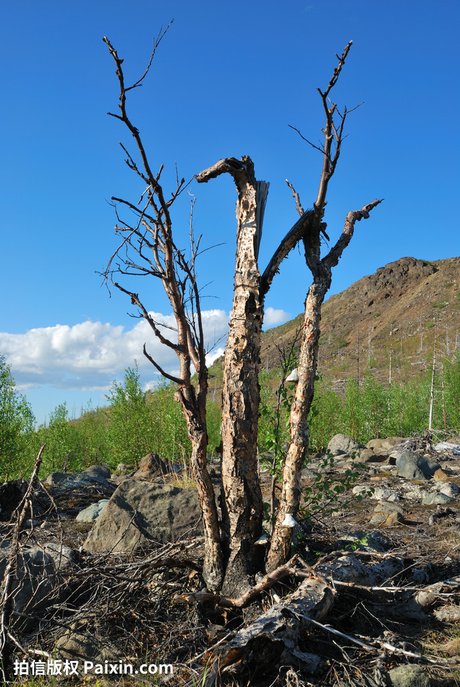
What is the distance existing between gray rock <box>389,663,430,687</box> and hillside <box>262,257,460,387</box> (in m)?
54.1

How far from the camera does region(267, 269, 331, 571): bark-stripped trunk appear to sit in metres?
5.71

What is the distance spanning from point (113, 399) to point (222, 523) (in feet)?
46.6

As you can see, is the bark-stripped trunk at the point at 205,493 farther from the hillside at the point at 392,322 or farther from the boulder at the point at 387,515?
the hillside at the point at 392,322

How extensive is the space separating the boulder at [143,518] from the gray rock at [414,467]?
27.8ft

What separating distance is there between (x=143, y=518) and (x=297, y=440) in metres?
3.06

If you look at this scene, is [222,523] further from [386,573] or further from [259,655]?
[386,573]

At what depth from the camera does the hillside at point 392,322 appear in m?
67.4

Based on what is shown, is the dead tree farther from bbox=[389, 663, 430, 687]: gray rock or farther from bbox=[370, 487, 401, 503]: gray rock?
bbox=[370, 487, 401, 503]: gray rock

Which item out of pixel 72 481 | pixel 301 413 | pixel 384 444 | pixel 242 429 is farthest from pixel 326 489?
pixel 384 444

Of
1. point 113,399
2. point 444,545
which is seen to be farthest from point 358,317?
point 444,545

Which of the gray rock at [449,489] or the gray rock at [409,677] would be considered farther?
the gray rock at [449,489]

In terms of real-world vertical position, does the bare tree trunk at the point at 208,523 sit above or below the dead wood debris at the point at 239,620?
above

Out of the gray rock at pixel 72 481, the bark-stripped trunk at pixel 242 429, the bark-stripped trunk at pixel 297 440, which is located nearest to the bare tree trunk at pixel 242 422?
the bark-stripped trunk at pixel 242 429

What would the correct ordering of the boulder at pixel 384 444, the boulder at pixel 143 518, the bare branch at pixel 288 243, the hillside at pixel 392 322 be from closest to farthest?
the bare branch at pixel 288 243
the boulder at pixel 143 518
the boulder at pixel 384 444
the hillside at pixel 392 322
